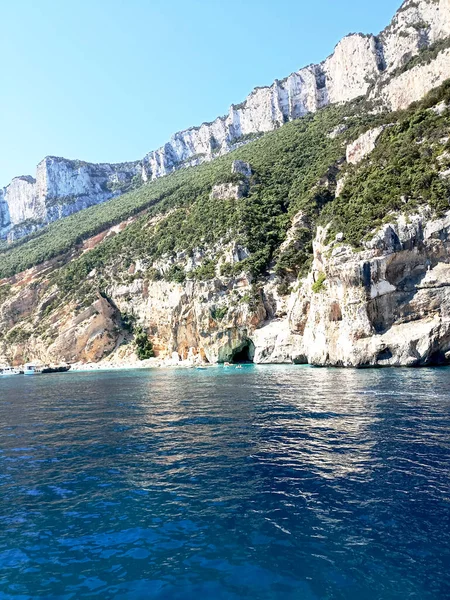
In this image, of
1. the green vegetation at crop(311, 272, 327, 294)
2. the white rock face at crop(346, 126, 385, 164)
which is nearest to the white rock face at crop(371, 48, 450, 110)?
the white rock face at crop(346, 126, 385, 164)

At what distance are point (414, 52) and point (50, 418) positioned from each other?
352 feet

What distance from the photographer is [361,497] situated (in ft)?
29.0

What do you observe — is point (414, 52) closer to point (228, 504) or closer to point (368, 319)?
point (368, 319)

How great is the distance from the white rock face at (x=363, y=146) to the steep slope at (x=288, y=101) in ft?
60.8

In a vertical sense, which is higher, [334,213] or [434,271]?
[334,213]

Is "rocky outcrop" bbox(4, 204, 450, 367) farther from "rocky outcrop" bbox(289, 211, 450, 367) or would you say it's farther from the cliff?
the cliff

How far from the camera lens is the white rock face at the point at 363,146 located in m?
64.5

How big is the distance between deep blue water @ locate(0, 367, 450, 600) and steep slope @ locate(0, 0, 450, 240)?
265 ft

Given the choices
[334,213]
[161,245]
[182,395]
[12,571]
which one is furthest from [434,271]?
[161,245]

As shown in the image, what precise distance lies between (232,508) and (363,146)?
69968 mm

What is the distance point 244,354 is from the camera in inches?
2539

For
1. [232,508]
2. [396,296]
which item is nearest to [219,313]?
[396,296]

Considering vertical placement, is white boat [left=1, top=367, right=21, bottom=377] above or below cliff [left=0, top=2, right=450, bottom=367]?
below

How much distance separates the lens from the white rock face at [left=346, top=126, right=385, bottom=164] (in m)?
64.5
